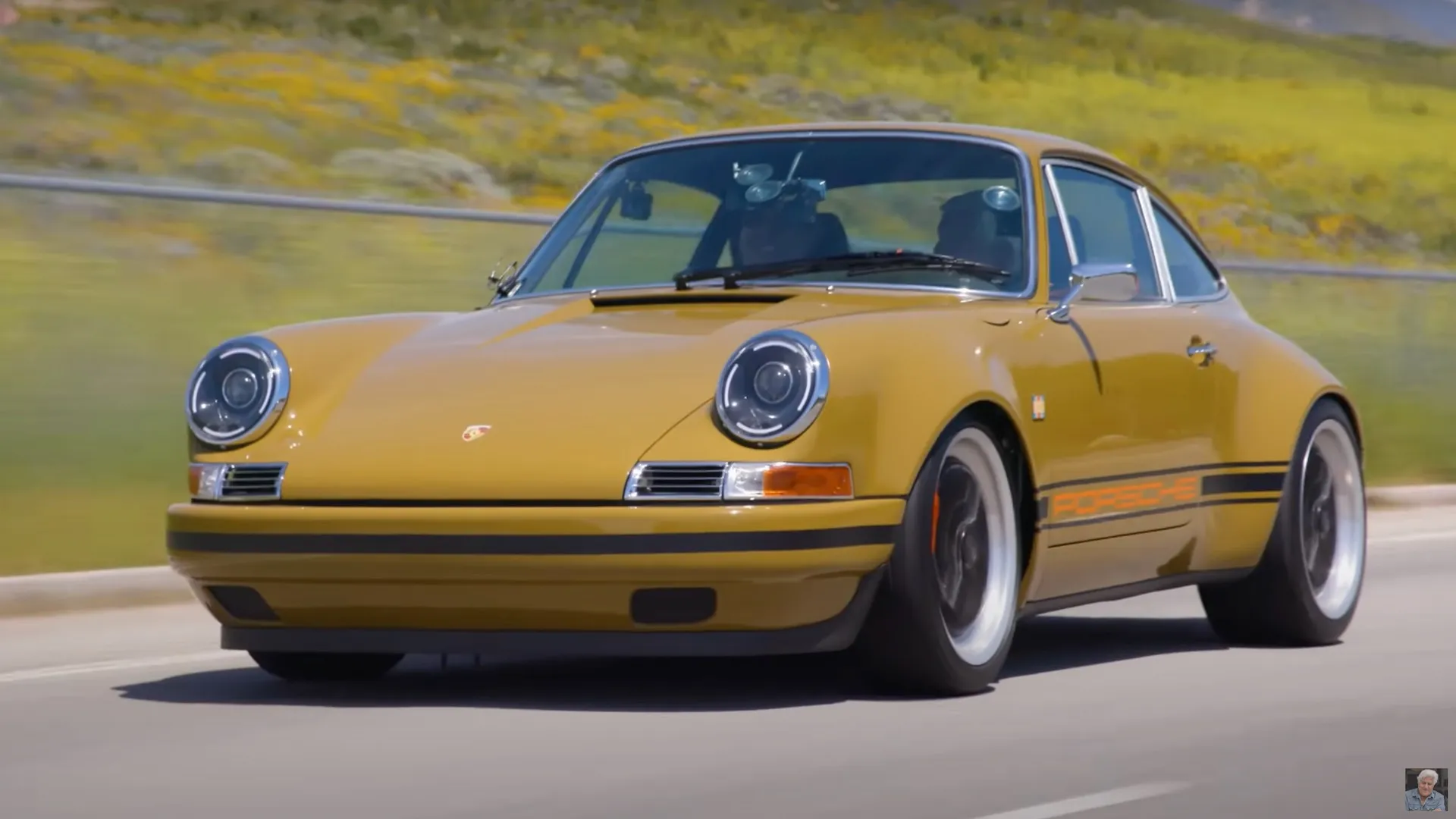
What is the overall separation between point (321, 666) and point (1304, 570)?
122 inches

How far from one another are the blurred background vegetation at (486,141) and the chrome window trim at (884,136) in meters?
2.77

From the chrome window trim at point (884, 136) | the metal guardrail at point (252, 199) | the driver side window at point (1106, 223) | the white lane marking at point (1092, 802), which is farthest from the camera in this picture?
the metal guardrail at point (252, 199)

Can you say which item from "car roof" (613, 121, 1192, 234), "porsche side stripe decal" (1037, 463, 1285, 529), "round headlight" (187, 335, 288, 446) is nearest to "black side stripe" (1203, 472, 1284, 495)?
"porsche side stripe decal" (1037, 463, 1285, 529)

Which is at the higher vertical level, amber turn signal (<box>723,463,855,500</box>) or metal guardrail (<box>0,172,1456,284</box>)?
metal guardrail (<box>0,172,1456,284</box>)

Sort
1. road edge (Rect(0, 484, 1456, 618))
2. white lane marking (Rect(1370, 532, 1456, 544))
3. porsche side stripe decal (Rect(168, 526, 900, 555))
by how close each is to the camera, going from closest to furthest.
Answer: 1. porsche side stripe decal (Rect(168, 526, 900, 555))
2. road edge (Rect(0, 484, 1456, 618))
3. white lane marking (Rect(1370, 532, 1456, 544))

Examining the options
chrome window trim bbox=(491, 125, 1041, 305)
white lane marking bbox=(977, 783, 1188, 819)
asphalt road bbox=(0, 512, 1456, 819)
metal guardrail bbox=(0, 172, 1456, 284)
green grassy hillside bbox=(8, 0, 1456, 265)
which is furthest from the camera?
green grassy hillside bbox=(8, 0, 1456, 265)

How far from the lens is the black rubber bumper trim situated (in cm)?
637

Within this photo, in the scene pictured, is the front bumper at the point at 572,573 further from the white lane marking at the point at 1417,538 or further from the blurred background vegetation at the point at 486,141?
the white lane marking at the point at 1417,538

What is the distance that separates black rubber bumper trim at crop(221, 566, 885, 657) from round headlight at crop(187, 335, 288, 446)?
65 cm

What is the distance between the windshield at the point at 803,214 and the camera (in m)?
7.60

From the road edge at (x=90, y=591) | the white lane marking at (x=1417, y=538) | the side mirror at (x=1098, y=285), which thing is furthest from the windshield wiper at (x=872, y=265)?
the white lane marking at (x=1417, y=538)

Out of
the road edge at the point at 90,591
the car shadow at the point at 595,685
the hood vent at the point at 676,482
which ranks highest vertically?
the hood vent at the point at 676,482

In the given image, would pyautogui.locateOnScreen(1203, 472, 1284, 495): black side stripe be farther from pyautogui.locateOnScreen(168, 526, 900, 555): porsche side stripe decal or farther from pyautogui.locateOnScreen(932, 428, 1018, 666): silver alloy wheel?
pyautogui.locateOnScreen(168, 526, 900, 555): porsche side stripe decal

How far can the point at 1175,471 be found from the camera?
25.8 ft
